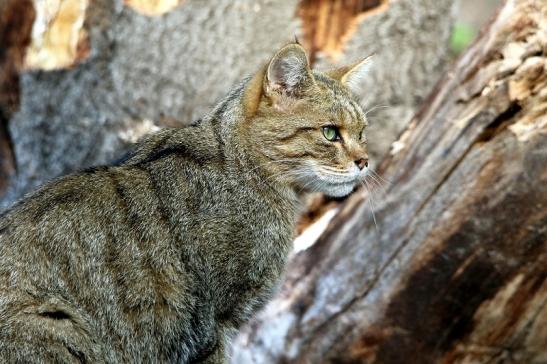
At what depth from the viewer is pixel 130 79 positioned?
→ 17.7ft

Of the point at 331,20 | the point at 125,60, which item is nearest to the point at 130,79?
the point at 125,60

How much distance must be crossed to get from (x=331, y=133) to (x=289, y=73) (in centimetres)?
34

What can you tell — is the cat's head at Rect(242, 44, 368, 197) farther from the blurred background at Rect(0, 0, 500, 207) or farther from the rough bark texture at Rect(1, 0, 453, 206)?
the rough bark texture at Rect(1, 0, 453, 206)

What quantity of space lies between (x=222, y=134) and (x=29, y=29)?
2.18 meters

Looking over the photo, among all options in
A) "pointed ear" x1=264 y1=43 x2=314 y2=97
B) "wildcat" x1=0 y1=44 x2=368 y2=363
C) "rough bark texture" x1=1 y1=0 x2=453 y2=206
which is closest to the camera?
"wildcat" x1=0 y1=44 x2=368 y2=363

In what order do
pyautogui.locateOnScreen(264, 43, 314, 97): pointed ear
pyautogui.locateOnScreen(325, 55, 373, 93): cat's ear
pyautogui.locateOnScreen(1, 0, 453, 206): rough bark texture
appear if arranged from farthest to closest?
pyautogui.locateOnScreen(1, 0, 453, 206): rough bark texture, pyautogui.locateOnScreen(325, 55, 373, 93): cat's ear, pyautogui.locateOnScreen(264, 43, 314, 97): pointed ear

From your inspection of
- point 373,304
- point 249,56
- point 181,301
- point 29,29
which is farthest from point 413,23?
point 181,301

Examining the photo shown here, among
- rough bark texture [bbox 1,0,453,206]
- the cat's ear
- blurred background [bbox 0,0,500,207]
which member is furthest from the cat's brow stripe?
rough bark texture [bbox 1,0,453,206]

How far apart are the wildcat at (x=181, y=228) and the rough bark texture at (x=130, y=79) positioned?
1407mm

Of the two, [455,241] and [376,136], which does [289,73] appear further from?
[376,136]

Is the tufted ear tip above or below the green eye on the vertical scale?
above

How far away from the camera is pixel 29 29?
217 inches

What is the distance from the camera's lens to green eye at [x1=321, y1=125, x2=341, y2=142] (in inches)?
153

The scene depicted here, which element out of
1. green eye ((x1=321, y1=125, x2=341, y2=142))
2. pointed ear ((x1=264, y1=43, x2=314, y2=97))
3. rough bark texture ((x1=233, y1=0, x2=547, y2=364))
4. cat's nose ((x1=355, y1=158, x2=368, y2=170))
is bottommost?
rough bark texture ((x1=233, y1=0, x2=547, y2=364))
